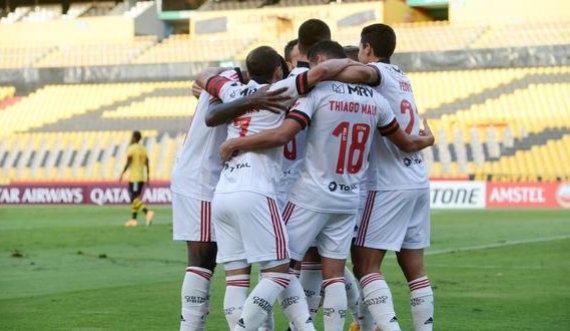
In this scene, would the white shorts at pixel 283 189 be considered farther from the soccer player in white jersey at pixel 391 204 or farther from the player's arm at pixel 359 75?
the player's arm at pixel 359 75

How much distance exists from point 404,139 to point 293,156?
0.71 meters

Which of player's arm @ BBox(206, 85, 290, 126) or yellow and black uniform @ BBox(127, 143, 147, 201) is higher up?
player's arm @ BBox(206, 85, 290, 126)

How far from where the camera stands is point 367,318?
8.00 meters

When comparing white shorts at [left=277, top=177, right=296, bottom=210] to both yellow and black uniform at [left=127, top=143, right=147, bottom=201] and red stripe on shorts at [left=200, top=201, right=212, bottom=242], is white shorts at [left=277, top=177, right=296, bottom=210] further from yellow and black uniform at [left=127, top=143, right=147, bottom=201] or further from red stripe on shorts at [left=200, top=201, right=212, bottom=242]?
yellow and black uniform at [left=127, top=143, right=147, bottom=201]

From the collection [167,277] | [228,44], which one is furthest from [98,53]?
[167,277]

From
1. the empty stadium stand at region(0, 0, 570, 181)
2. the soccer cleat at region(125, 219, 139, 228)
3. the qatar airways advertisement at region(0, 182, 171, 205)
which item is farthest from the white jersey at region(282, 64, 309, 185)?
the qatar airways advertisement at region(0, 182, 171, 205)

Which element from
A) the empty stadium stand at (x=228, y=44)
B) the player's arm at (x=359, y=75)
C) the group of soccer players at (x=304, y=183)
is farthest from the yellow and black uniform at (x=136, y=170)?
the empty stadium stand at (x=228, y=44)

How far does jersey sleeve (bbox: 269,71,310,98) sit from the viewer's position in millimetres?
6793

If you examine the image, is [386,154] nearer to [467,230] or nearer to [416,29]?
[467,230]

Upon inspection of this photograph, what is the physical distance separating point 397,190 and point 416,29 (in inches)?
1639

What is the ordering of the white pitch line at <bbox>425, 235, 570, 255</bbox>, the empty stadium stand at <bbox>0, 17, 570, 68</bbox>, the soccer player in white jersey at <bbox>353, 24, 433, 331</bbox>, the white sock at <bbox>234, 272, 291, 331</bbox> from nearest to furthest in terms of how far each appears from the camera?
the white sock at <bbox>234, 272, 291, 331</bbox> → the soccer player in white jersey at <bbox>353, 24, 433, 331</bbox> → the white pitch line at <bbox>425, 235, 570, 255</bbox> → the empty stadium stand at <bbox>0, 17, 570, 68</bbox>

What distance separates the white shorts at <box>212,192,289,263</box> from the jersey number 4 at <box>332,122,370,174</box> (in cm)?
53

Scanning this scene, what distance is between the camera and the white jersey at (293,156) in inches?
288

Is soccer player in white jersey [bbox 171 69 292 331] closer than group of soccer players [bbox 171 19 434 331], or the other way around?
group of soccer players [bbox 171 19 434 331]
